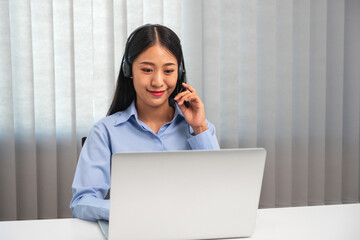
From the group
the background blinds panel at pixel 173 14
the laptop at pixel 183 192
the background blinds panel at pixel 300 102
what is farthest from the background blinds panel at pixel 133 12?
the laptop at pixel 183 192

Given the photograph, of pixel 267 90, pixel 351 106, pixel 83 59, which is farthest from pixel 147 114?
pixel 351 106

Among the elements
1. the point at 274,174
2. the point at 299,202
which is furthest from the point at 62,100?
the point at 299,202

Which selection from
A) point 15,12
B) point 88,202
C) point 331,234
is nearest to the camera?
point 331,234

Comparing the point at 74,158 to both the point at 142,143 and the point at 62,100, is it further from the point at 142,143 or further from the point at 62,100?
the point at 142,143

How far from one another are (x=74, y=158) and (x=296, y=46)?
5.60ft

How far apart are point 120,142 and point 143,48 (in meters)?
0.33

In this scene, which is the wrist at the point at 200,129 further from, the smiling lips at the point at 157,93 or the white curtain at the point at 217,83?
the white curtain at the point at 217,83

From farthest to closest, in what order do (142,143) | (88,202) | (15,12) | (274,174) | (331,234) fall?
(274,174) → (15,12) → (142,143) → (88,202) → (331,234)

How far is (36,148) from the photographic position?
2.44 meters

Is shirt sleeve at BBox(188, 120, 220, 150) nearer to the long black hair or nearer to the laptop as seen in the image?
Result: the long black hair

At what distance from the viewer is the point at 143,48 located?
131 cm

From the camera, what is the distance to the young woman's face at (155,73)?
4.28ft

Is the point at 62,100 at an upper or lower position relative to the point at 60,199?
upper

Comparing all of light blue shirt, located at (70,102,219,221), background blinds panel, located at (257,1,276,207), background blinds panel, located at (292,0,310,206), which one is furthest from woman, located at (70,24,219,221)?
background blinds panel, located at (292,0,310,206)
